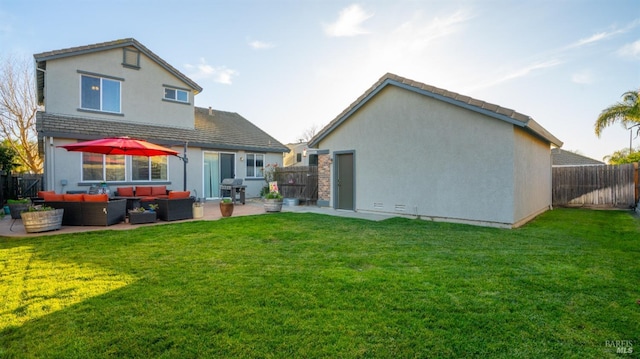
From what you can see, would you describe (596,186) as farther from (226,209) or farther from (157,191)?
(157,191)

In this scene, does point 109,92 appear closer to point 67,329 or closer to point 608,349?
point 67,329

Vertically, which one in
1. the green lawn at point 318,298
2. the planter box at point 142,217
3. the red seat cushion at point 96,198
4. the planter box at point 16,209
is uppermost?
the red seat cushion at point 96,198

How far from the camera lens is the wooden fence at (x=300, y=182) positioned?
1448cm

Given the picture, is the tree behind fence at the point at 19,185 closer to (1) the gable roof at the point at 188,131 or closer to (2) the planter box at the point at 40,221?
(1) the gable roof at the point at 188,131

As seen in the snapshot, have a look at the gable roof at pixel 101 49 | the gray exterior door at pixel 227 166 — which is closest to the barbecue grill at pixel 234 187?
the gray exterior door at pixel 227 166

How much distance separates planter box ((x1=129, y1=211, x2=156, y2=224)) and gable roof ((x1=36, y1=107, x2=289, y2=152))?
546cm

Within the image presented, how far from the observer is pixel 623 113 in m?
14.0

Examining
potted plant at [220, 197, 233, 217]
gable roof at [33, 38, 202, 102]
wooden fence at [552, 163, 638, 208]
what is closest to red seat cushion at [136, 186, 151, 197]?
potted plant at [220, 197, 233, 217]

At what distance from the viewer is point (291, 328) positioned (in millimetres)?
2932

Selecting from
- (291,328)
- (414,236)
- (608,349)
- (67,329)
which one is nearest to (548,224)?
(414,236)

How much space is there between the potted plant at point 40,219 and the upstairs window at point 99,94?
6.99 metres

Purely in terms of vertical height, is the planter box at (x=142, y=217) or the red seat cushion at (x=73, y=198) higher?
the red seat cushion at (x=73, y=198)

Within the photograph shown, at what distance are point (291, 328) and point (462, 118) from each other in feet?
27.2

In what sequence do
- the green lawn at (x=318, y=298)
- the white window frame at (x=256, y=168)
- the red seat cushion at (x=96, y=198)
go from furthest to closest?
1. the white window frame at (x=256, y=168)
2. the red seat cushion at (x=96, y=198)
3. the green lawn at (x=318, y=298)
